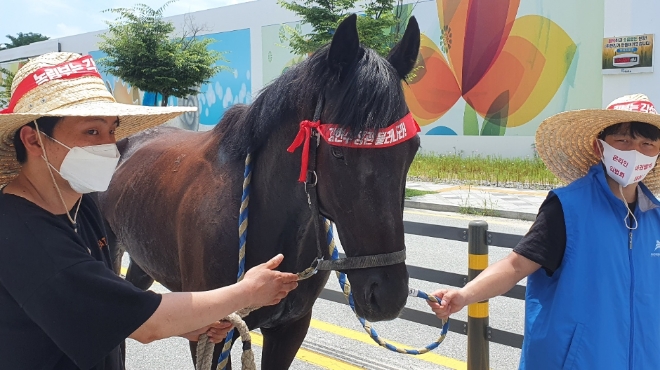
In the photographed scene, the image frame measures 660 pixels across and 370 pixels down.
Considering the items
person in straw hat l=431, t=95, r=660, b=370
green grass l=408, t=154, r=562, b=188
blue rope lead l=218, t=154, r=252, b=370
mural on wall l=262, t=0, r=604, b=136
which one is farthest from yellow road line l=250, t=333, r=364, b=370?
mural on wall l=262, t=0, r=604, b=136

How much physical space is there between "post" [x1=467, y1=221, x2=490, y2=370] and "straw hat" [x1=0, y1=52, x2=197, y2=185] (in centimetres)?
246

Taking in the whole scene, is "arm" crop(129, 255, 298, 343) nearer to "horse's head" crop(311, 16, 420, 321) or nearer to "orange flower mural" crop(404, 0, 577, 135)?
"horse's head" crop(311, 16, 420, 321)

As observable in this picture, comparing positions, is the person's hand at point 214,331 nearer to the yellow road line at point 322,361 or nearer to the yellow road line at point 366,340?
the yellow road line at point 322,361

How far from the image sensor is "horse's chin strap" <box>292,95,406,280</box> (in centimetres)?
189

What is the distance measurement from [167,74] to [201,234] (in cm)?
1723

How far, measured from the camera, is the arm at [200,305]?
146 cm

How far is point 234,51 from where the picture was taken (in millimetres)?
25031

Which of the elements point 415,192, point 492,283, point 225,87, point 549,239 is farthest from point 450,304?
point 225,87

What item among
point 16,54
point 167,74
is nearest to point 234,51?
point 167,74

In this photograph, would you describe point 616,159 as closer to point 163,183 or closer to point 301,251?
point 301,251

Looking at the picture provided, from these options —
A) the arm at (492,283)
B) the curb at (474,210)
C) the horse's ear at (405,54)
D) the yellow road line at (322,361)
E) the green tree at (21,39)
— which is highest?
the green tree at (21,39)

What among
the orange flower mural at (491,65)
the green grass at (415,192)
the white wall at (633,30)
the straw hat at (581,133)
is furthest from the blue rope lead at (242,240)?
the white wall at (633,30)

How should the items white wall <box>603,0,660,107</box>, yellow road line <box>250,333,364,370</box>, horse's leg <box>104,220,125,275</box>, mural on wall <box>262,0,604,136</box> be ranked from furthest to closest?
mural on wall <box>262,0,604,136</box> → white wall <box>603,0,660,107</box> → yellow road line <box>250,333,364,370</box> → horse's leg <box>104,220,125,275</box>

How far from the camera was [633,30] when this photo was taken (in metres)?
14.9
